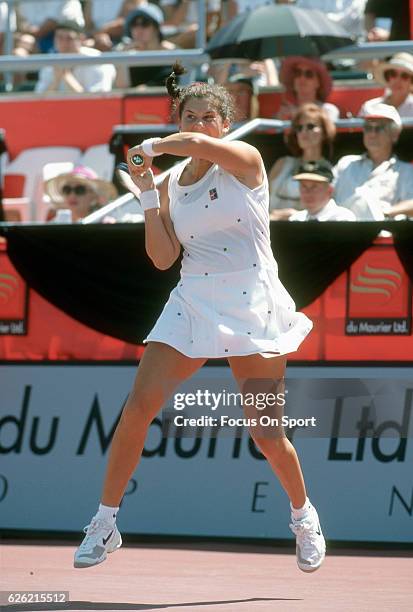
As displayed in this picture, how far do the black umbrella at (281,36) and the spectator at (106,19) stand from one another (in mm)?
3795

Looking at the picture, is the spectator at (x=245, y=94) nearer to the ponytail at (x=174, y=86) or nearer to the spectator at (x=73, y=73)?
the spectator at (x=73, y=73)

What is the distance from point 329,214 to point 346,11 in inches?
189

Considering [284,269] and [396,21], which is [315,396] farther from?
[396,21]

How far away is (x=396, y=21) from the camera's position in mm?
11945

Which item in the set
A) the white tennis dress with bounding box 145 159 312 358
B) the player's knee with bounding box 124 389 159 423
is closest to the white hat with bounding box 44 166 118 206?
the white tennis dress with bounding box 145 159 312 358

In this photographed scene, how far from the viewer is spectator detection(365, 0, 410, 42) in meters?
11.7

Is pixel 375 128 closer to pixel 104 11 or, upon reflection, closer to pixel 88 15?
pixel 104 11

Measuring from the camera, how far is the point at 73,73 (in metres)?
12.9

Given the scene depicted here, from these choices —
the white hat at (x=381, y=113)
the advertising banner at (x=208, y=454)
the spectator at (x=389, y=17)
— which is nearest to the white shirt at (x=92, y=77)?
the spectator at (x=389, y=17)

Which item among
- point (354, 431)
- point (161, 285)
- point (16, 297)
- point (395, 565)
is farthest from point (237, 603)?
point (16, 297)

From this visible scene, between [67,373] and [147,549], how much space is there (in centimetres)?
126

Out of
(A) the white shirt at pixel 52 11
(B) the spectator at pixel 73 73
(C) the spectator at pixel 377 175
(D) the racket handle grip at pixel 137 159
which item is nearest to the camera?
(D) the racket handle grip at pixel 137 159

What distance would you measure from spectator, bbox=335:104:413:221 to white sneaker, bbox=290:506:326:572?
3.25 m

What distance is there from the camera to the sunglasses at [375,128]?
9.41 metres
